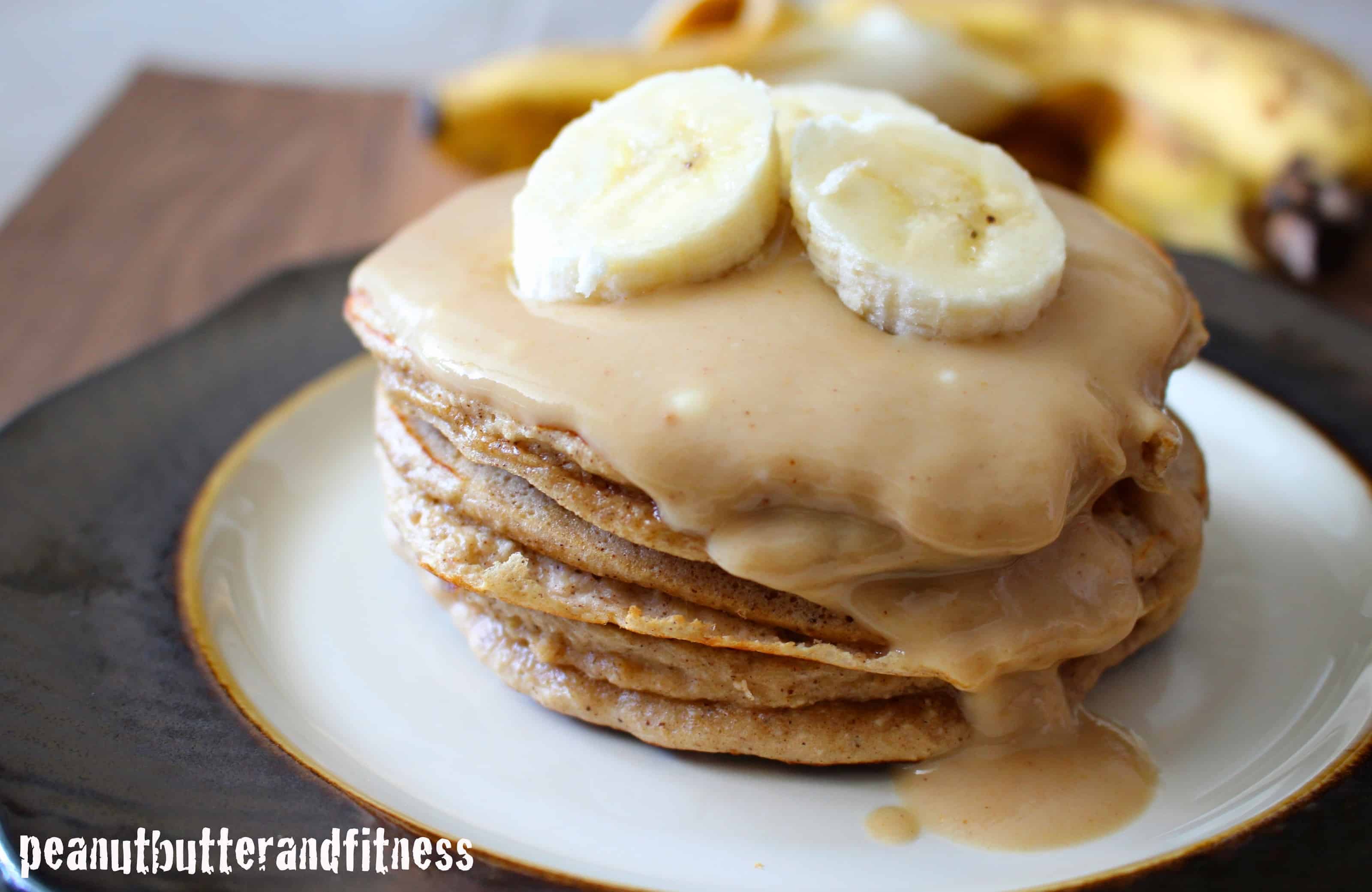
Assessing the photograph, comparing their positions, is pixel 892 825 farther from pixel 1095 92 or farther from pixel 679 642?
pixel 1095 92

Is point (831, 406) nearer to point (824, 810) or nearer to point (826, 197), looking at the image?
point (826, 197)

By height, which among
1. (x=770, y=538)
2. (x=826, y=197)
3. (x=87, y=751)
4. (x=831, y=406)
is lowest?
(x=87, y=751)

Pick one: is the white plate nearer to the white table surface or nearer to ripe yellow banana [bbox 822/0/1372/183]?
ripe yellow banana [bbox 822/0/1372/183]

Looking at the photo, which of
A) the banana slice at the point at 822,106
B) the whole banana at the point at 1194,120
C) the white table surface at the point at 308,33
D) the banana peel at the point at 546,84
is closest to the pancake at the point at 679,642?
the banana slice at the point at 822,106

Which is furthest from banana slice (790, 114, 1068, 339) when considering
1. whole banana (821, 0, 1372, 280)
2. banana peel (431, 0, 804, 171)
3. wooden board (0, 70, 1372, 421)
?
wooden board (0, 70, 1372, 421)

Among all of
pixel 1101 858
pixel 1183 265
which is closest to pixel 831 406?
pixel 1101 858

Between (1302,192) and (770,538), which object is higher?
(770,538)
